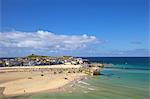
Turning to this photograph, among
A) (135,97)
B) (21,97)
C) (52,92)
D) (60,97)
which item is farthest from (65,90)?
(135,97)

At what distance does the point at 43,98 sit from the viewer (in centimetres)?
3531

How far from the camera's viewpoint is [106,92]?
4016 centimetres

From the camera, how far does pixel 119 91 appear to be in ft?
135

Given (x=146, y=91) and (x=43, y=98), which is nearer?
(x=43, y=98)

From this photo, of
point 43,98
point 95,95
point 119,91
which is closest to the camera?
point 43,98

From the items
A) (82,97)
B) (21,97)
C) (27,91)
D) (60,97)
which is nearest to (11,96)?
(21,97)

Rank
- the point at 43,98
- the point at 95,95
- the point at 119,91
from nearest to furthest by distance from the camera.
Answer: the point at 43,98, the point at 95,95, the point at 119,91

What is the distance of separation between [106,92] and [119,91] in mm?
2369

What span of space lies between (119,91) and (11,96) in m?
16.8

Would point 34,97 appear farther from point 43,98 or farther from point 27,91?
point 27,91

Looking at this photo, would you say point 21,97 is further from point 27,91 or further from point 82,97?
point 82,97

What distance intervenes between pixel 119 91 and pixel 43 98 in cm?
1281

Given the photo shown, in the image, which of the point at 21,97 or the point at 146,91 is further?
the point at 146,91

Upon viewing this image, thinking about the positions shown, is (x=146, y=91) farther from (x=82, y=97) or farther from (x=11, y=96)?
(x=11, y=96)
